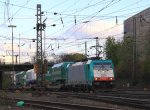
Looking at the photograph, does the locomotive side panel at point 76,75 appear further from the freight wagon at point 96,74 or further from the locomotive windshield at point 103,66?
the locomotive windshield at point 103,66

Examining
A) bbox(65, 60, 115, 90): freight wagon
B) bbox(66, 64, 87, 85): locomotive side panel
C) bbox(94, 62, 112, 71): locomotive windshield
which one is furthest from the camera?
bbox(66, 64, 87, 85): locomotive side panel

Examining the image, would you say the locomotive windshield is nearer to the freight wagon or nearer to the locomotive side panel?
the freight wagon

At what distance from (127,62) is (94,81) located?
109 feet

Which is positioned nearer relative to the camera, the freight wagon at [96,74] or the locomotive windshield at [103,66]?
the freight wagon at [96,74]

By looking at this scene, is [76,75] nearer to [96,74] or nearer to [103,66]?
[103,66]

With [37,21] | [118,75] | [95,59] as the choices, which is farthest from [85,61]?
[118,75]

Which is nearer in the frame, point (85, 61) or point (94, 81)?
point (94, 81)

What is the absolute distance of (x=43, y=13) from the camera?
50.2 m

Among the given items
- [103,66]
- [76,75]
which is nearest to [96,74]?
[103,66]

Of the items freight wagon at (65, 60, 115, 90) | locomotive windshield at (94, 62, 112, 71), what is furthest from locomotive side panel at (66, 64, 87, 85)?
locomotive windshield at (94, 62, 112, 71)

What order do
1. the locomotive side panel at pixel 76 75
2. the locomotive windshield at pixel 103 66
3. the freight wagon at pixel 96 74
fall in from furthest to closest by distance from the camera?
the locomotive side panel at pixel 76 75, the locomotive windshield at pixel 103 66, the freight wagon at pixel 96 74

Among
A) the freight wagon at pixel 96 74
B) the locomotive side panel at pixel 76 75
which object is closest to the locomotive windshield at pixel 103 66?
the freight wagon at pixel 96 74

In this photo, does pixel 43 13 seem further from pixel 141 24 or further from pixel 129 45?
pixel 141 24

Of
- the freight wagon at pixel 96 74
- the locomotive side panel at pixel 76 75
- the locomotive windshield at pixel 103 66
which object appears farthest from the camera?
the locomotive side panel at pixel 76 75
